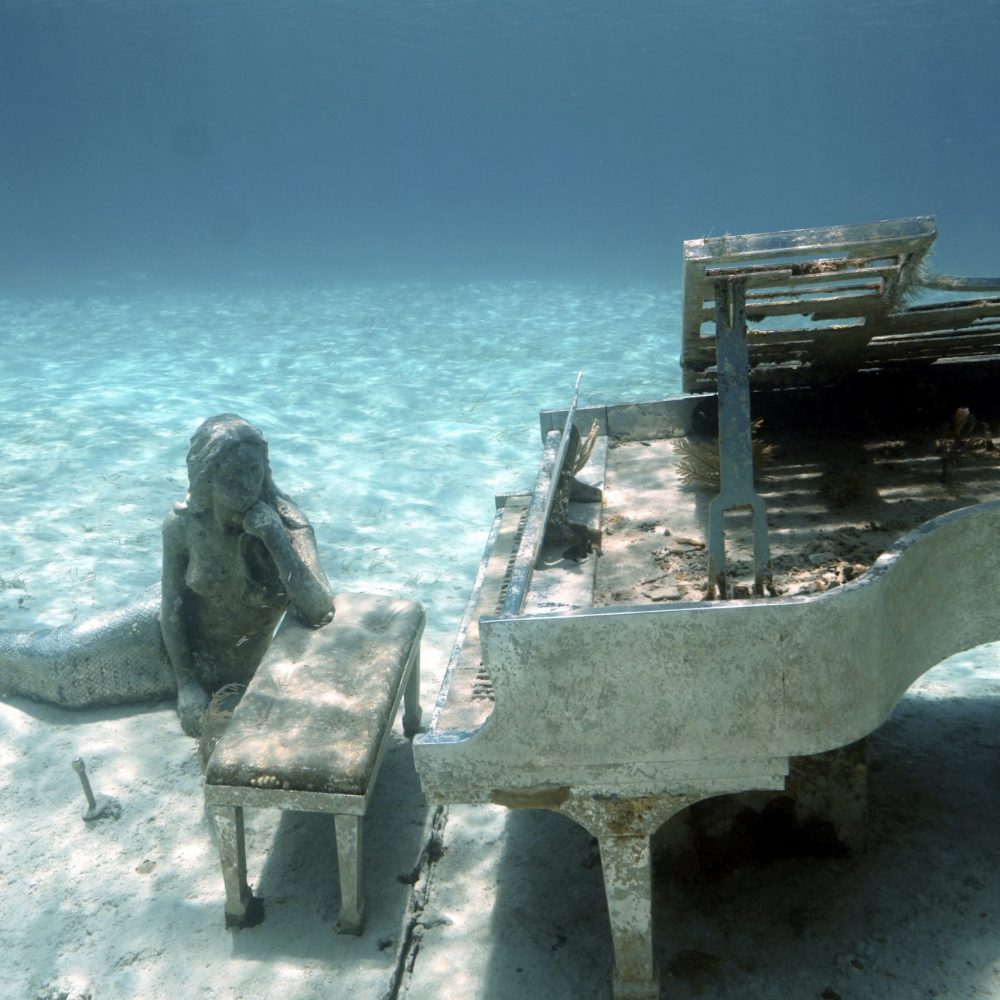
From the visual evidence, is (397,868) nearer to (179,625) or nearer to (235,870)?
(235,870)

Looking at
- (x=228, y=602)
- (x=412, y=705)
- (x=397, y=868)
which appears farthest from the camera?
(x=412, y=705)

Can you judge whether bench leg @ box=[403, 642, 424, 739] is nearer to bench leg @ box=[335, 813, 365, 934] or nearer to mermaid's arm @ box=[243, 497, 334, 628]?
mermaid's arm @ box=[243, 497, 334, 628]

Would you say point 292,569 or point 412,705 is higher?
point 292,569

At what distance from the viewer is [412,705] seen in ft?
19.3

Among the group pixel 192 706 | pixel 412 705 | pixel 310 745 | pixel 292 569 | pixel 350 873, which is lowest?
pixel 412 705

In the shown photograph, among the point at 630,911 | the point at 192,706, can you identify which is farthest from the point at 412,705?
the point at 630,911

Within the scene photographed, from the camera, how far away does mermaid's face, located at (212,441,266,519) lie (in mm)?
4789

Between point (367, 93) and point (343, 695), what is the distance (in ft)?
407

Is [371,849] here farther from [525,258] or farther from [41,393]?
[525,258]

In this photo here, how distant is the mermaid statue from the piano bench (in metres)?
0.45

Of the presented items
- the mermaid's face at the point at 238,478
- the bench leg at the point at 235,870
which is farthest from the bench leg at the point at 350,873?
the mermaid's face at the point at 238,478

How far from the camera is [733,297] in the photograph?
3535 millimetres

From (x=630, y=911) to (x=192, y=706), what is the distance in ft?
11.3

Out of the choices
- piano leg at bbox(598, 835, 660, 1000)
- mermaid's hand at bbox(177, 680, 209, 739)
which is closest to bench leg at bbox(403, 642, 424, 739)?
mermaid's hand at bbox(177, 680, 209, 739)
